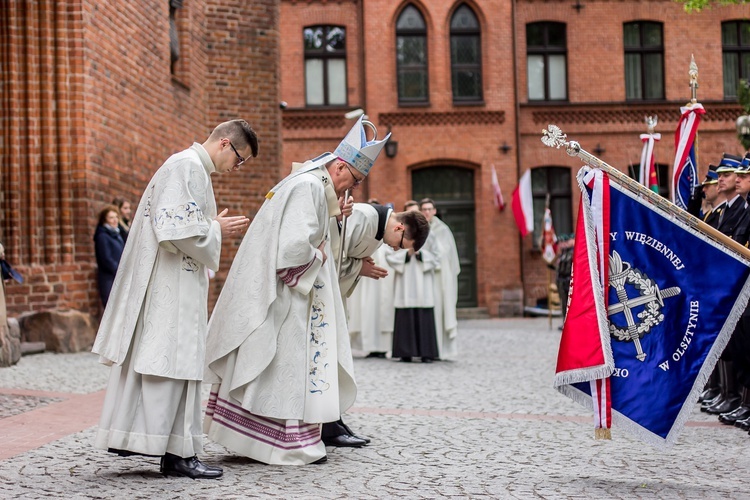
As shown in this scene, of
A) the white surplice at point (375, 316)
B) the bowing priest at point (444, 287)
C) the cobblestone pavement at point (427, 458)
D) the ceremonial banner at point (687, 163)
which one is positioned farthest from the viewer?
the white surplice at point (375, 316)

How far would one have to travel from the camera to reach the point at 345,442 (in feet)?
22.2

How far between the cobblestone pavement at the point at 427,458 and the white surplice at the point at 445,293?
12.1ft

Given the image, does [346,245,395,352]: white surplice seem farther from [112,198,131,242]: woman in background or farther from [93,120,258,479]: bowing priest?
[93,120,258,479]: bowing priest

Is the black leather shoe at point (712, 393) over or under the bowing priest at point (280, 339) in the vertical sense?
under

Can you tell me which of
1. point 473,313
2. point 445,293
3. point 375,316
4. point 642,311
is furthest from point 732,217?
point 473,313

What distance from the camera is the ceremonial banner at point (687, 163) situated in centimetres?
947

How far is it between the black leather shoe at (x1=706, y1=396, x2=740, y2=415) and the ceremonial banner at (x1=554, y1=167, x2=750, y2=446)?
2880 mm

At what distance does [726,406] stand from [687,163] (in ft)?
7.64

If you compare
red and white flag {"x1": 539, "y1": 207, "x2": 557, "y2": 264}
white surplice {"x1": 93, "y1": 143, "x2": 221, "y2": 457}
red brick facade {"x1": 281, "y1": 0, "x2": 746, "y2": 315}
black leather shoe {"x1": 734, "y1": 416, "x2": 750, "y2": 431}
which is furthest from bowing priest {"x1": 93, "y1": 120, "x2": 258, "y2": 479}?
red brick facade {"x1": 281, "y1": 0, "x2": 746, "y2": 315}

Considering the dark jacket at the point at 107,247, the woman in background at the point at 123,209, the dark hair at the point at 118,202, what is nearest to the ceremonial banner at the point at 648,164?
the dark jacket at the point at 107,247

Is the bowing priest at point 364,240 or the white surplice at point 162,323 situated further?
the bowing priest at point 364,240

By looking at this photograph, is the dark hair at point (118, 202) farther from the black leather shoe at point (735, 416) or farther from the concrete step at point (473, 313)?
the concrete step at point (473, 313)

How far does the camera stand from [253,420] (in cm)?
602

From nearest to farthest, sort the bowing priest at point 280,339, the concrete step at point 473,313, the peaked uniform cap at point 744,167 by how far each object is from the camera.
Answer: the bowing priest at point 280,339 → the peaked uniform cap at point 744,167 → the concrete step at point 473,313
